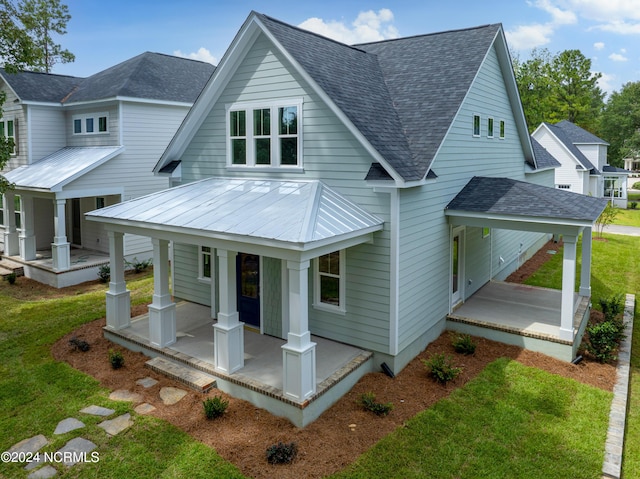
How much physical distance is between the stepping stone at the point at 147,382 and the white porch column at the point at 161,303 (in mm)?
976

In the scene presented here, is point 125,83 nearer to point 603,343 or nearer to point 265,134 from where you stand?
point 265,134

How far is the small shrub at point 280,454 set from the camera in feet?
23.7

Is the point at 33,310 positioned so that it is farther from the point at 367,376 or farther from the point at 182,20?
the point at 182,20

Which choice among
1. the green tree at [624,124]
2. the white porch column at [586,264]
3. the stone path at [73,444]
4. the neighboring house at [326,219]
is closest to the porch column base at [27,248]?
the neighboring house at [326,219]

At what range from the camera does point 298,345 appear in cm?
820

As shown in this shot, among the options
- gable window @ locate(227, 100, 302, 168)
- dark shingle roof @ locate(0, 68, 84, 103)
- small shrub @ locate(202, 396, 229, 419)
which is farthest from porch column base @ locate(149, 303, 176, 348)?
Answer: dark shingle roof @ locate(0, 68, 84, 103)

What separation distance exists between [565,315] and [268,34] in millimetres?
9159

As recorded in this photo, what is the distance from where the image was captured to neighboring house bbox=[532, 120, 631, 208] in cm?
3644

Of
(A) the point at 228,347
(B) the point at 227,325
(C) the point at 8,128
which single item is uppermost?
(C) the point at 8,128

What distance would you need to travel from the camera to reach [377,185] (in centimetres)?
964

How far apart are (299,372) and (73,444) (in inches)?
149

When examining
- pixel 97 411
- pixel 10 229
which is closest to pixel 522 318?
pixel 97 411

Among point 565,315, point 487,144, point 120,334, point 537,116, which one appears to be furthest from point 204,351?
point 537,116

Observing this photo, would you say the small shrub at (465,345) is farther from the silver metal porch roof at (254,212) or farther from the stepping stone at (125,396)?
the stepping stone at (125,396)
